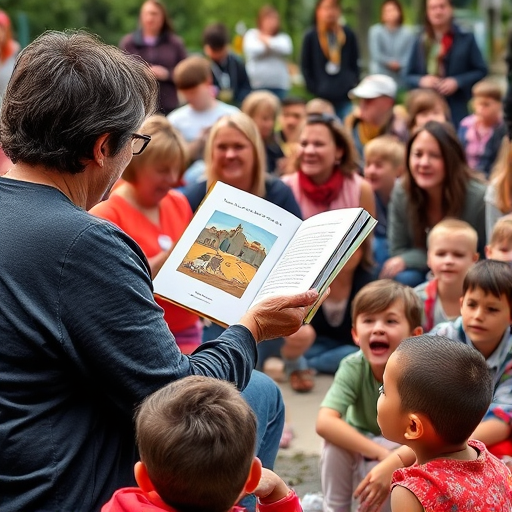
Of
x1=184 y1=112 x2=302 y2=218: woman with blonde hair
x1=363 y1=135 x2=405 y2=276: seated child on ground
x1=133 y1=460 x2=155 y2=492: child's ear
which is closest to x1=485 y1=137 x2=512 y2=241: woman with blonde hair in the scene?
x1=184 y1=112 x2=302 y2=218: woman with blonde hair

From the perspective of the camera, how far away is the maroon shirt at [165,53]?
9.39 m

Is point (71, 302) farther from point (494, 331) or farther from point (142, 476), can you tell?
point (494, 331)

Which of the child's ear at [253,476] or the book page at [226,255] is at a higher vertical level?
the book page at [226,255]

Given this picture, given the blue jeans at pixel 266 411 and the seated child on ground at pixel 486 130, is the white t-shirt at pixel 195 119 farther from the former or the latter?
the blue jeans at pixel 266 411

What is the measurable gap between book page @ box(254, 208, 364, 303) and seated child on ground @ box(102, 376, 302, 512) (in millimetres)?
625

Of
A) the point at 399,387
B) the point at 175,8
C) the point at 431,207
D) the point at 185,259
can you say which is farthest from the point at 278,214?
the point at 175,8

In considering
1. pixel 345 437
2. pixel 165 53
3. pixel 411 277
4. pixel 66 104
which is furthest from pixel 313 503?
pixel 165 53

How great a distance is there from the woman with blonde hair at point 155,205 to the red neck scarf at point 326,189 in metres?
1.27

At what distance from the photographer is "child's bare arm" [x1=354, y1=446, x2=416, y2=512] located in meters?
3.07

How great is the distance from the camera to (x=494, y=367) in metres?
3.33

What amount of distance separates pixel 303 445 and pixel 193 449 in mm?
2590

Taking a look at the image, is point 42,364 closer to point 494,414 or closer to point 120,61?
point 120,61

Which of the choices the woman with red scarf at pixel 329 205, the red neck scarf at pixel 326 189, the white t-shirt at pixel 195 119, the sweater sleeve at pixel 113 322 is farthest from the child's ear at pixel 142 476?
the white t-shirt at pixel 195 119

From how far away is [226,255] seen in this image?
2.77m
